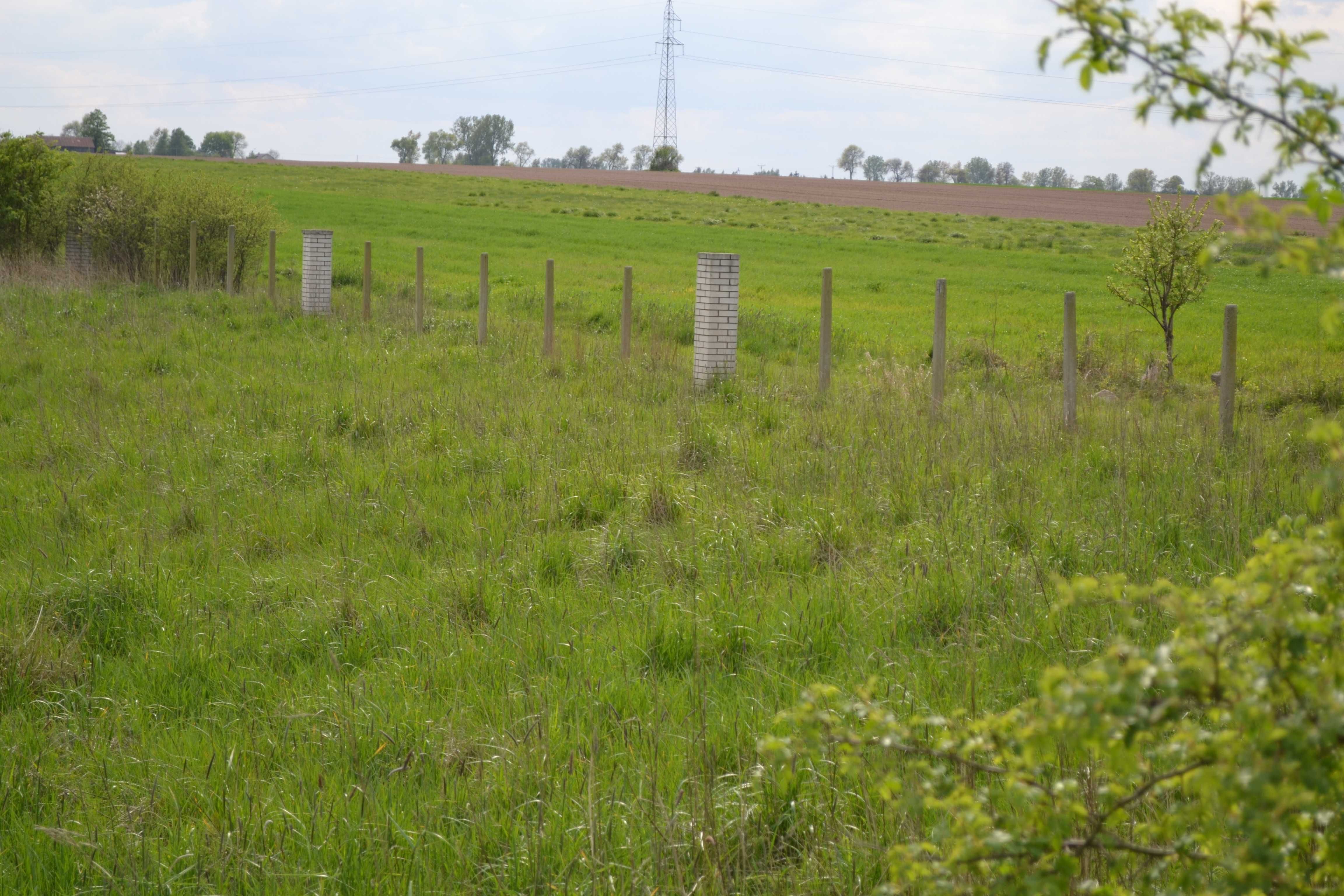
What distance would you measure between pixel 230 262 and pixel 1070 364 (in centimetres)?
1668

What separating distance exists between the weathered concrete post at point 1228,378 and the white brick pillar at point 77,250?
22883 millimetres

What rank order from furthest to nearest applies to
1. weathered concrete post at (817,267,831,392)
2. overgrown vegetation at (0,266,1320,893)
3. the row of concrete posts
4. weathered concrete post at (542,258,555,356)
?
weathered concrete post at (542,258,555,356) → weathered concrete post at (817,267,831,392) → the row of concrete posts → overgrown vegetation at (0,266,1320,893)

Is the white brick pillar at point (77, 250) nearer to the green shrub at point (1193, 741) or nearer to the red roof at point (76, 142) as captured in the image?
the green shrub at point (1193, 741)

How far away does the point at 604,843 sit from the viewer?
3084mm

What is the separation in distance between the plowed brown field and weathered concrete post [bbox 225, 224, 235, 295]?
1620 inches

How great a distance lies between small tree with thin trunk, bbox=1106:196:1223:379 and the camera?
44.4ft

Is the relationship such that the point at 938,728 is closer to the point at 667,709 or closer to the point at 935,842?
the point at 667,709

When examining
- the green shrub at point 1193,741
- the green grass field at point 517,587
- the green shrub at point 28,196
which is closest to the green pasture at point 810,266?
the green grass field at point 517,587

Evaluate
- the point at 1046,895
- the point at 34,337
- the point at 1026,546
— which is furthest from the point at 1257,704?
the point at 34,337

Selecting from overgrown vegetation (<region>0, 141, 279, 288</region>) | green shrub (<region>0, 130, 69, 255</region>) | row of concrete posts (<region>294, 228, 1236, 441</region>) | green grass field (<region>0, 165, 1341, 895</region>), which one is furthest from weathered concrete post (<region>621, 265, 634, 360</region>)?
green shrub (<region>0, 130, 69, 255</region>)

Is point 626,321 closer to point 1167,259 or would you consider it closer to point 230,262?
point 1167,259

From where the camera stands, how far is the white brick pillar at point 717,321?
1260 centimetres

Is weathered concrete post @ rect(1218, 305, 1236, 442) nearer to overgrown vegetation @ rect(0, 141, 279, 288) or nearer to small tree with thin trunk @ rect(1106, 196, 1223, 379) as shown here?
small tree with thin trunk @ rect(1106, 196, 1223, 379)

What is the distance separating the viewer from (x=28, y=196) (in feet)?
78.5
